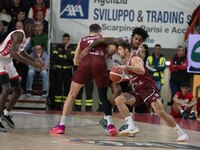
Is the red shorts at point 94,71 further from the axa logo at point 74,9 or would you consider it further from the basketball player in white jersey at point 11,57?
the axa logo at point 74,9

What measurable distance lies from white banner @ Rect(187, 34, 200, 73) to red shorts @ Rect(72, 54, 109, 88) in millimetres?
7478

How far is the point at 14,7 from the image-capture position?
673 inches

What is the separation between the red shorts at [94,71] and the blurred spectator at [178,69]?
746 centimetres

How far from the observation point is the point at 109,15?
17.5m

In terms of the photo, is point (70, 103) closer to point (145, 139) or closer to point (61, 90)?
point (145, 139)

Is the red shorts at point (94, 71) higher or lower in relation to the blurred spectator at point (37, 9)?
lower

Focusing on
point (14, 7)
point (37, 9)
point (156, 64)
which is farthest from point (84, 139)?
point (14, 7)

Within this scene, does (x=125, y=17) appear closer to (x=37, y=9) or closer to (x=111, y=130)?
(x=37, y=9)

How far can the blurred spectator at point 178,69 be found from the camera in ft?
55.4

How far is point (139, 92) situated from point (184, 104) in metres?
6.78

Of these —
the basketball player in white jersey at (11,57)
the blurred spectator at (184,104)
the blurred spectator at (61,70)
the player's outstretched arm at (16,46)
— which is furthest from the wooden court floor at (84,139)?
the blurred spectator at (61,70)

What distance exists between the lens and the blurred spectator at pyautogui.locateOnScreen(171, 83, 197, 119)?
16016mm

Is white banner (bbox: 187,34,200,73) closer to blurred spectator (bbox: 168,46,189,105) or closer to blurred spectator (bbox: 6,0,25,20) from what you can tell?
blurred spectator (bbox: 168,46,189,105)

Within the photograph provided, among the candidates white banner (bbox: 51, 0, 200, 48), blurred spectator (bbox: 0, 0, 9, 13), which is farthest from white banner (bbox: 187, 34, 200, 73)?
blurred spectator (bbox: 0, 0, 9, 13)
